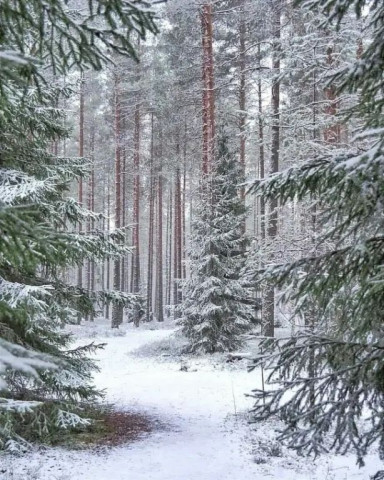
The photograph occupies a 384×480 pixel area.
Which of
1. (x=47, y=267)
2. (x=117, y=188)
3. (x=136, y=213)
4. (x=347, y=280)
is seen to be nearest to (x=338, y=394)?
(x=347, y=280)

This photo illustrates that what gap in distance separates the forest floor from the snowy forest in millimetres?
44

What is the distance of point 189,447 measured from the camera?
7836mm

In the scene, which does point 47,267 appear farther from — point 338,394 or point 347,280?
point 338,394

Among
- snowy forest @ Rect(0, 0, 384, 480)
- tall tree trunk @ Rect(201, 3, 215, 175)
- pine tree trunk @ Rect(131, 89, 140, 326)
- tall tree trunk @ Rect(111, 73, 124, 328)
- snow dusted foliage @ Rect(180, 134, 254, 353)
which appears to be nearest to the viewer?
Answer: snowy forest @ Rect(0, 0, 384, 480)

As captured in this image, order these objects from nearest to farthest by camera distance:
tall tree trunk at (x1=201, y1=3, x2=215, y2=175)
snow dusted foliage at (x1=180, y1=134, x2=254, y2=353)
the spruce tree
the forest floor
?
the spruce tree, the forest floor, snow dusted foliage at (x1=180, y1=134, x2=254, y2=353), tall tree trunk at (x1=201, y1=3, x2=215, y2=175)

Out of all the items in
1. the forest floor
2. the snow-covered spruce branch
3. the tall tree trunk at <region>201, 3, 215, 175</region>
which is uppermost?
the tall tree trunk at <region>201, 3, 215, 175</region>

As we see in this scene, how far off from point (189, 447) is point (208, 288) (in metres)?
7.82

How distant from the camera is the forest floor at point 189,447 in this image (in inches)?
262

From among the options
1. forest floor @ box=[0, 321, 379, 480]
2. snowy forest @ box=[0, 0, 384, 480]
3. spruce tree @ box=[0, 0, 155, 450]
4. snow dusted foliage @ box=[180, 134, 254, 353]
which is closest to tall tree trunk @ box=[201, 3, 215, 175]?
snowy forest @ box=[0, 0, 384, 480]

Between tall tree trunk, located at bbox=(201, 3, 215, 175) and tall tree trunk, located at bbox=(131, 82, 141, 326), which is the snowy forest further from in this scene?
tall tree trunk, located at bbox=(131, 82, 141, 326)

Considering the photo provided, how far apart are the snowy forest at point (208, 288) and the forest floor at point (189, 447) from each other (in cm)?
4

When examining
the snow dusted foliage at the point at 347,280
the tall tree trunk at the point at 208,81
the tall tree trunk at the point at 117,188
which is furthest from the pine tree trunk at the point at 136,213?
the snow dusted foliage at the point at 347,280

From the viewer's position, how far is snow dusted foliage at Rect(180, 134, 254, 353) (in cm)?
1546

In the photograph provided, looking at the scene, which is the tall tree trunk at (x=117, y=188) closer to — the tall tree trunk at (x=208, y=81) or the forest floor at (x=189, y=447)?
the tall tree trunk at (x=208, y=81)
